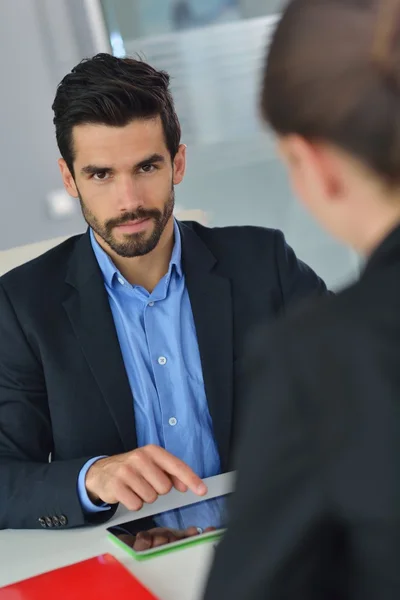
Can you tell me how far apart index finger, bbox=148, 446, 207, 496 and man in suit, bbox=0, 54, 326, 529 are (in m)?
0.29

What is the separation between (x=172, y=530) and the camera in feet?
4.35

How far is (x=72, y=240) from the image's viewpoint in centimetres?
199

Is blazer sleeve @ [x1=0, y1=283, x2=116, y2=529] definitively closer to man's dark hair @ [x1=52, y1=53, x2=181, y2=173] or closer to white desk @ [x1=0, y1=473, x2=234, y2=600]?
white desk @ [x1=0, y1=473, x2=234, y2=600]

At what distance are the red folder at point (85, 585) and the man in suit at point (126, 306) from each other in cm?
44

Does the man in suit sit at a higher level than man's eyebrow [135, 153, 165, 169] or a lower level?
lower

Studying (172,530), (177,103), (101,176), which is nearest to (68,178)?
(101,176)

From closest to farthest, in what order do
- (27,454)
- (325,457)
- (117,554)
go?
(325,457)
(117,554)
(27,454)

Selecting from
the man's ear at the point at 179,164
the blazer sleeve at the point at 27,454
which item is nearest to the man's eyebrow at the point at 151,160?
the man's ear at the point at 179,164

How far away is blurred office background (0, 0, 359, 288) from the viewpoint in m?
4.19

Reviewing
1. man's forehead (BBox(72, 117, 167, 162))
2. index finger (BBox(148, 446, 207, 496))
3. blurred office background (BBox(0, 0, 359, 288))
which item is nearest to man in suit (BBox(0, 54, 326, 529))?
man's forehead (BBox(72, 117, 167, 162))

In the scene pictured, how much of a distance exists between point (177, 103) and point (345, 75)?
4077mm

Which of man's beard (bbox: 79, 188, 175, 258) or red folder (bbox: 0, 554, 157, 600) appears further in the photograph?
man's beard (bbox: 79, 188, 175, 258)

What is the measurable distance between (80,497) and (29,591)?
1.00 feet

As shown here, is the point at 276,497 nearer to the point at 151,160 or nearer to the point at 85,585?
the point at 85,585
